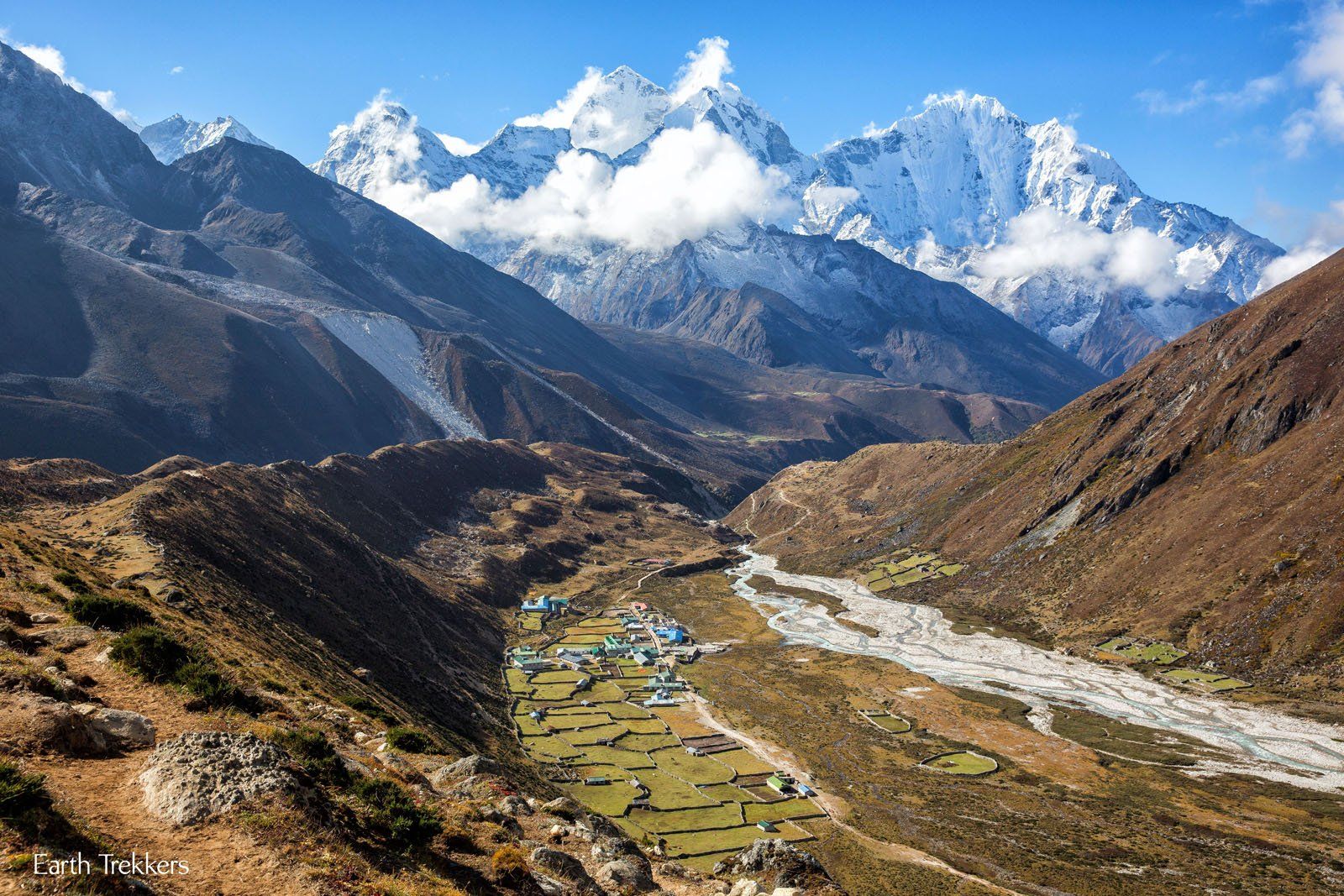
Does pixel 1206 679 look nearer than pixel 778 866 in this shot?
No

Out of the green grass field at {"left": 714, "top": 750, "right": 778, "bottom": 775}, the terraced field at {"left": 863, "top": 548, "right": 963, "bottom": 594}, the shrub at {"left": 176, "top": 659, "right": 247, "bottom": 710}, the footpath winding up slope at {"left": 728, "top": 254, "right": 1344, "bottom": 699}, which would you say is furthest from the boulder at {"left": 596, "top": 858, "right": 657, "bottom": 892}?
the terraced field at {"left": 863, "top": 548, "right": 963, "bottom": 594}

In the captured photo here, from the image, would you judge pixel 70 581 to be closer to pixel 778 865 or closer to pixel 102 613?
pixel 102 613

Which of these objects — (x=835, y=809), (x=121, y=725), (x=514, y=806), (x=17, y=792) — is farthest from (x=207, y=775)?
(x=835, y=809)

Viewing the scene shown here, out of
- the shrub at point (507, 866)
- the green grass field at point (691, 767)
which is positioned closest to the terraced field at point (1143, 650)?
the green grass field at point (691, 767)

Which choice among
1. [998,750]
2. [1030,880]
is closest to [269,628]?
[1030,880]

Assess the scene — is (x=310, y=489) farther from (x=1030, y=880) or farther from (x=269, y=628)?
(x=1030, y=880)

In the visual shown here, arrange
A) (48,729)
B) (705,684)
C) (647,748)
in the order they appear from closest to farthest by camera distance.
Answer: (48,729)
(647,748)
(705,684)
